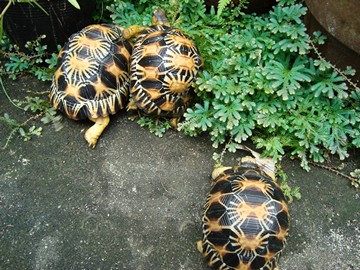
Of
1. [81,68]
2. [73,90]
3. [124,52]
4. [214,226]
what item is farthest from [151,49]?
[214,226]

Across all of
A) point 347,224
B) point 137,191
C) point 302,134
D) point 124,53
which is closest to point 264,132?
point 302,134

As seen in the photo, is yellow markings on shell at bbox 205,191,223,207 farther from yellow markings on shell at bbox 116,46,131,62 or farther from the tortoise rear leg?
yellow markings on shell at bbox 116,46,131,62

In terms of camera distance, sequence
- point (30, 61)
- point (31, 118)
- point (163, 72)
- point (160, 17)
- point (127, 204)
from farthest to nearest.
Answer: point (30, 61), point (160, 17), point (31, 118), point (163, 72), point (127, 204)

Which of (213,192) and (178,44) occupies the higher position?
(178,44)

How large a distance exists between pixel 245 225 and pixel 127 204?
0.92 metres

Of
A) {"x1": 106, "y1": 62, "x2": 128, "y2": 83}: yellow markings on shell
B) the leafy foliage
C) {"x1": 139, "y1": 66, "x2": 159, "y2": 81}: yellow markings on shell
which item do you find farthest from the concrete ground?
{"x1": 139, "y1": 66, "x2": 159, "y2": 81}: yellow markings on shell

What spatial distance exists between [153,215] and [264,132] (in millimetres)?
1070

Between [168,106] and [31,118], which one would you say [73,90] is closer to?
[31,118]

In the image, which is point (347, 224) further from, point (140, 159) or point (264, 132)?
point (140, 159)

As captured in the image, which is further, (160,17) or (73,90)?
(160,17)

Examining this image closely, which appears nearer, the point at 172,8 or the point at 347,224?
the point at 347,224

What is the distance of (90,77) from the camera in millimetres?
3082

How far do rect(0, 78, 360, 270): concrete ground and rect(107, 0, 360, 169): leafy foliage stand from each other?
196 millimetres

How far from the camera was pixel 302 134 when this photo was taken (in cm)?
298
